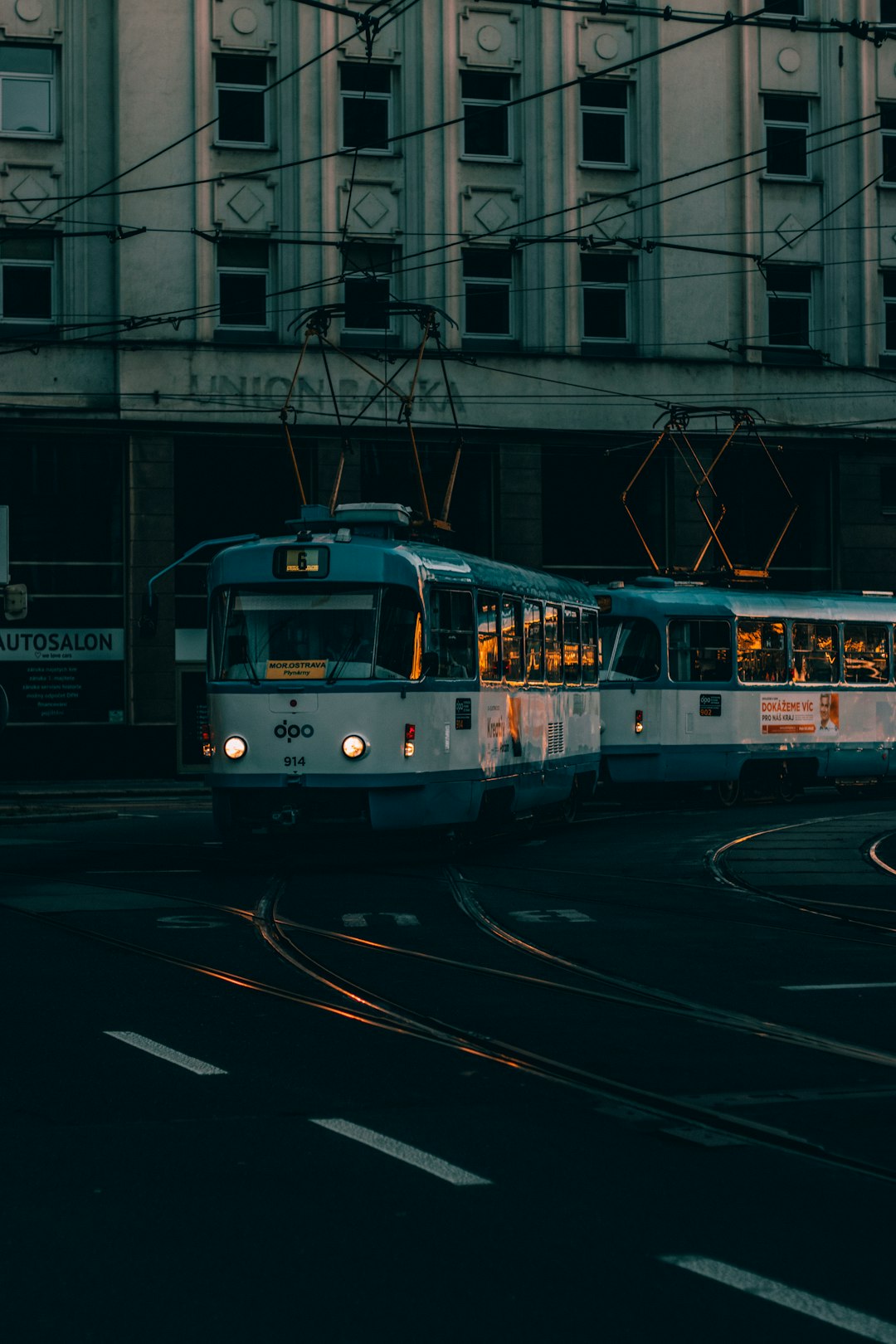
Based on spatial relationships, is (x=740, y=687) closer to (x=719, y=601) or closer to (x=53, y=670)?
(x=719, y=601)

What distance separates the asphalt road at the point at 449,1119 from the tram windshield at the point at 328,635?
3325 millimetres

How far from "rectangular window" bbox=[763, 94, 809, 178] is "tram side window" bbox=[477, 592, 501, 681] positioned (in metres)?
19.4

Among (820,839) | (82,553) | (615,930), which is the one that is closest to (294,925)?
(615,930)

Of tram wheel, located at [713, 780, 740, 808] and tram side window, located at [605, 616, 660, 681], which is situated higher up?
tram side window, located at [605, 616, 660, 681]

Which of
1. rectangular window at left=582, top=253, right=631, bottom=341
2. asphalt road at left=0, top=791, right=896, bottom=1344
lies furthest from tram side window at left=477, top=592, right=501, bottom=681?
rectangular window at left=582, top=253, right=631, bottom=341

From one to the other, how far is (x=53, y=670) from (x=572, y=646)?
12.6 metres

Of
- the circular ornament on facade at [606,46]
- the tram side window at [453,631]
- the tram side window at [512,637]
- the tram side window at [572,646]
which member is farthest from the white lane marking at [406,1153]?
the circular ornament on facade at [606,46]

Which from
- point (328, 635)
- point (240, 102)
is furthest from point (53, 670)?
point (328, 635)

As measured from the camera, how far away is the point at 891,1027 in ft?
29.9

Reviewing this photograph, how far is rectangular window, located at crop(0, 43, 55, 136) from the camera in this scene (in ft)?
111

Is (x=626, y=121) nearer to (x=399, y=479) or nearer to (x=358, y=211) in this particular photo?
(x=358, y=211)

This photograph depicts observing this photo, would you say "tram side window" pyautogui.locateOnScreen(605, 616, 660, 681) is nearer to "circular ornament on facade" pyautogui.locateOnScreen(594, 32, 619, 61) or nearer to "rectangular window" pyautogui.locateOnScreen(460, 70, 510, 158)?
"rectangular window" pyautogui.locateOnScreen(460, 70, 510, 158)

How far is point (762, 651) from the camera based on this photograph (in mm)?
27656

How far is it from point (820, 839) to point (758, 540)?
16.8 meters
